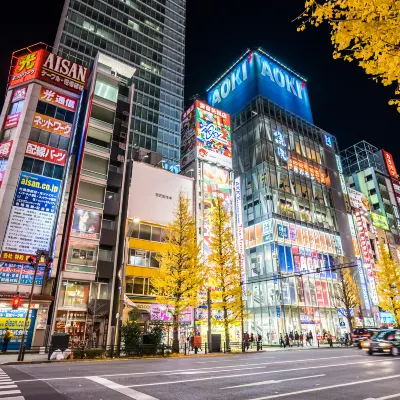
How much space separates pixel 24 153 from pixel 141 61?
148 ft

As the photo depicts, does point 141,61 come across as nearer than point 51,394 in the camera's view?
No

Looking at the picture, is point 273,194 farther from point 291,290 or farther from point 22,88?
point 22,88

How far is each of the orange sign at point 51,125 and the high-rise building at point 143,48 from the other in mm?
26512

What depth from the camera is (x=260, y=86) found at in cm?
5603

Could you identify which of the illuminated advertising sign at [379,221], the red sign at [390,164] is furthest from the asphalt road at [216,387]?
the red sign at [390,164]

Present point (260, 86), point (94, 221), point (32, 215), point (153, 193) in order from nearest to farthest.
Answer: point (32, 215) < point (94, 221) < point (153, 193) < point (260, 86)

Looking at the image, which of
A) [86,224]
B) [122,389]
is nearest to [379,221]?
[86,224]

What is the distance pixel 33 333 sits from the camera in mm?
23969

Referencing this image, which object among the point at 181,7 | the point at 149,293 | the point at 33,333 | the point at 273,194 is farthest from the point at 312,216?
the point at 181,7

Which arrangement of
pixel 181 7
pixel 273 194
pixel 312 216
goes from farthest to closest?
pixel 181 7 → pixel 312 216 → pixel 273 194

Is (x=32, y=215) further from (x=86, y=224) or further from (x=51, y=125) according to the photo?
(x=51, y=125)

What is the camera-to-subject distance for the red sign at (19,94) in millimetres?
30125

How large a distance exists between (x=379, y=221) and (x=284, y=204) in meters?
28.7

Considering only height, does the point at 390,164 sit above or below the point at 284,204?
above
